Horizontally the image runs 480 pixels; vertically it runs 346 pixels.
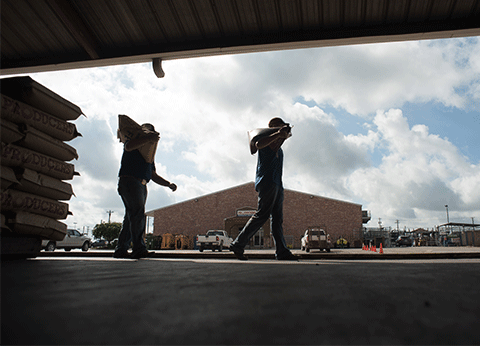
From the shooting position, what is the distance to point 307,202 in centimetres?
3350

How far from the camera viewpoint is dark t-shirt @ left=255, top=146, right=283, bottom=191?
13.8 feet

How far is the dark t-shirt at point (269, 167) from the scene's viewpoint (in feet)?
13.8

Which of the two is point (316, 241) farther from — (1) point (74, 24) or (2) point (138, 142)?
(1) point (74, 24)

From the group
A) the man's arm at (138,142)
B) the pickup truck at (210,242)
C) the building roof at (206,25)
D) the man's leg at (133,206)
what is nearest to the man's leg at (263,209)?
the man's leg at (133,206)

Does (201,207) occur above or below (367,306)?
above

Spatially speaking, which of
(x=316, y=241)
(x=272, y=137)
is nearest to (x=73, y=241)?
(x=316, y=241)

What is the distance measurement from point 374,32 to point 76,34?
4.60 m

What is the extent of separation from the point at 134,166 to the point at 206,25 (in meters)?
2.48

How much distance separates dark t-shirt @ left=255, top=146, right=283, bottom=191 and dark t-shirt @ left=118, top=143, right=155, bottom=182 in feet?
5.37

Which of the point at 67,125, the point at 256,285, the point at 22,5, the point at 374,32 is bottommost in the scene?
the point at 256,285

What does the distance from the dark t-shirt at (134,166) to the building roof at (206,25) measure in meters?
1.73

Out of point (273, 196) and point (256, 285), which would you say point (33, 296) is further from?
point (273, 196)

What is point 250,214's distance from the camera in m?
32.2

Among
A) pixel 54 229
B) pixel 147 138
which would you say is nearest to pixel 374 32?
pixel 147 138
